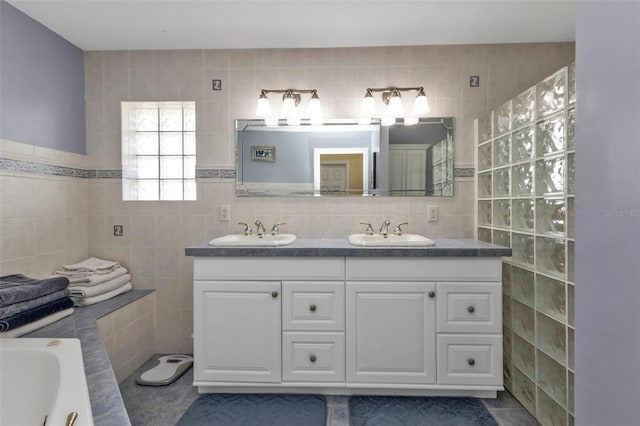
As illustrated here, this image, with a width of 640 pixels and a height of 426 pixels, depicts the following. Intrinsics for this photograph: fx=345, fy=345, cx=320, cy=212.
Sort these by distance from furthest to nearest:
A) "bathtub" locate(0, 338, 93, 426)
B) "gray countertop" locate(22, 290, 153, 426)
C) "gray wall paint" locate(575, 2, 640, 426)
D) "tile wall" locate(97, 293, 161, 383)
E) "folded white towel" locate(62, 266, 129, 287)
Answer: "folded white towel" locate(62, 266, 129, 287), "tile wall" locate(97, 293, 161, 383), "bathtub" locate(0, 338, 93, 426), "gray countertop" locate(22, 290, 153, 426), "gray wall paint" locate(575, 2, 640, 426)

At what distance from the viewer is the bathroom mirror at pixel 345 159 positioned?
2.47 metres

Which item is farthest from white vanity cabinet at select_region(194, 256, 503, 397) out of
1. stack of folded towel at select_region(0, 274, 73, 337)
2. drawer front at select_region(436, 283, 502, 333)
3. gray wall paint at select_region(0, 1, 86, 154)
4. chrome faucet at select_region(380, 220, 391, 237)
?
gray wall paint at select_region(0, 1, 86, 154)

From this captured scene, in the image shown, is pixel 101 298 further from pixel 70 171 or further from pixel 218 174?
pixel 218 174

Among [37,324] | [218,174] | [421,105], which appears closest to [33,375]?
[37,324]

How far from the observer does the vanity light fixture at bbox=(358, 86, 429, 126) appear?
2.37m

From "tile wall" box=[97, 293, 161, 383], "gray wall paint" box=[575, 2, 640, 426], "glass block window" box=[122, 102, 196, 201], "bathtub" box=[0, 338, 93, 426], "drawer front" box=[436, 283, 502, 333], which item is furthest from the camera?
"glass block window" box=[122, 102, 196, 201]

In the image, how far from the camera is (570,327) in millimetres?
1519

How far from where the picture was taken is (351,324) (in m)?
1.95

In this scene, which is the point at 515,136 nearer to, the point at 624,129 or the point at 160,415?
the point at 624,129

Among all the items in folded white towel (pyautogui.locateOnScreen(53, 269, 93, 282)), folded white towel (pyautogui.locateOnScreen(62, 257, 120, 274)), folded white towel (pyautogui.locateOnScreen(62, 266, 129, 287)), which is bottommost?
folded white towel (pyautogui.locateOnScreen(62, 266, 129, 287))

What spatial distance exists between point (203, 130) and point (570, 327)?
2476 millimetres

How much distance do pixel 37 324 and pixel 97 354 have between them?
494 mm

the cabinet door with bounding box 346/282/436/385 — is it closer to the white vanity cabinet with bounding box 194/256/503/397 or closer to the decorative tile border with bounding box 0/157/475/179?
the white vanity cabinet with bounding box 194/256/503/397

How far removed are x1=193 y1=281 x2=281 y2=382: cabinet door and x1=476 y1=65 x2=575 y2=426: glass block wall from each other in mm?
1363
